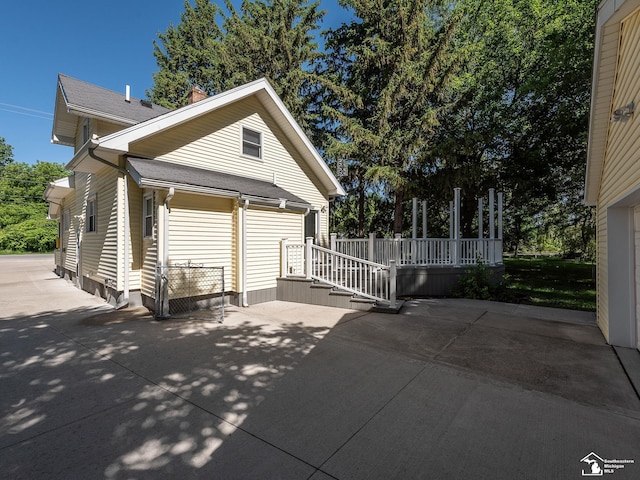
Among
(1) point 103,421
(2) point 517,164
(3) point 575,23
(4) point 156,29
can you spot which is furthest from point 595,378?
(4) point 156,29

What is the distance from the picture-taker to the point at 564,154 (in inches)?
611

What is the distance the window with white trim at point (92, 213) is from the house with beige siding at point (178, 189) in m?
0.04

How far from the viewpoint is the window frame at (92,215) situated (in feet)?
29.4

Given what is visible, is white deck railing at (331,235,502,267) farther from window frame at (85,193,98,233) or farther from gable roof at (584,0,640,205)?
window frame at (85,193,98,233)

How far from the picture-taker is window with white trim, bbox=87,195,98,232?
909cm

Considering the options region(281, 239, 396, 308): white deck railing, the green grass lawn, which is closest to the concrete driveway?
region(281, 239, 396, 308): white deck railing

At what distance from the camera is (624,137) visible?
14.0ft

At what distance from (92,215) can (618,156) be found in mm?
12939

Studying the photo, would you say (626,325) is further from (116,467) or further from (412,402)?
(116,467)

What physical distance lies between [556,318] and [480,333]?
104 inches

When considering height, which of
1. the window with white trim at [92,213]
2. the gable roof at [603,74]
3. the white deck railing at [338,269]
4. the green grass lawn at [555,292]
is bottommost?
the green grass lawn at [555,292]

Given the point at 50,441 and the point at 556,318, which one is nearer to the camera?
the point at 50,441

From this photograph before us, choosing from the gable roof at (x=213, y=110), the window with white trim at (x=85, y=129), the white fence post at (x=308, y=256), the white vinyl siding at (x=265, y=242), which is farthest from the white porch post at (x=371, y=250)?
the window with white trim at (x=85, y=129)

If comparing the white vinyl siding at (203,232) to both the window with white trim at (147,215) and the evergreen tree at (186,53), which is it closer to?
the window with white trim at (147,215)
